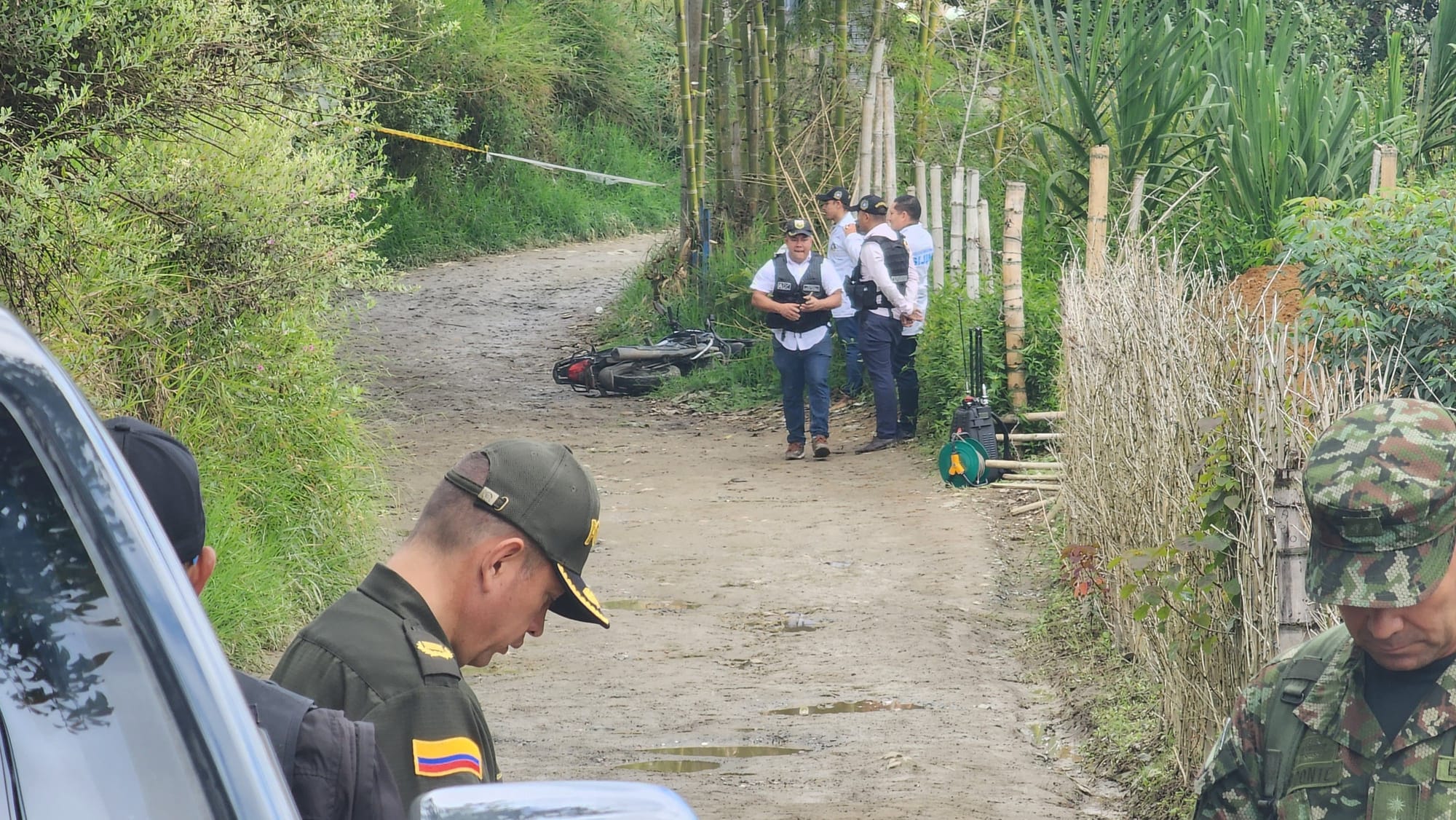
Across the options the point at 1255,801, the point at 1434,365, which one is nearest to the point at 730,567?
the point at 1434,365

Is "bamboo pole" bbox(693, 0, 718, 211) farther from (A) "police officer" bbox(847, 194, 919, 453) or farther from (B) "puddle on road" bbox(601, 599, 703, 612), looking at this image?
(B) "puddle on road" bbox(601, 599, 703, 612)

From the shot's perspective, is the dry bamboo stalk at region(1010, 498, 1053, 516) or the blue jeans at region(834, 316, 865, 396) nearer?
the dry bamboo stalk at region(1010, 498, 1053, 516)

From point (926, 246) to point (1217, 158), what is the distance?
2284 mm

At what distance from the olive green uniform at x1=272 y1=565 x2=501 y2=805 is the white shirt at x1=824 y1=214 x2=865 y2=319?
34.0 ft

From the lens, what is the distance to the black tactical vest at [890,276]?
1159 cm

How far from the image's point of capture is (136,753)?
3.71ft

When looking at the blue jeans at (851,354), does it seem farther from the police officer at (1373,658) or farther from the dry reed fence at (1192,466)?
the police officer at (1373,658)

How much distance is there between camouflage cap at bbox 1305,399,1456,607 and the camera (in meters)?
2.06

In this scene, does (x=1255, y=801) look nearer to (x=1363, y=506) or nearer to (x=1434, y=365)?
(x=1363, y=506)

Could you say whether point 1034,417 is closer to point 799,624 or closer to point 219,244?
point 799,624

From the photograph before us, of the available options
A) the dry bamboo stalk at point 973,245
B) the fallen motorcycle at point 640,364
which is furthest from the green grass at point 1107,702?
the fallen motorcycle at point 640,364

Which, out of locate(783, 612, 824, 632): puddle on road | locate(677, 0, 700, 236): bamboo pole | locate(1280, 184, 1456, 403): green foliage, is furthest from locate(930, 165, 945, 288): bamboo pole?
locate(1280, 184, 1456, 403): green foliage

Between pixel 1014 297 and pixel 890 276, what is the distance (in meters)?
1.10

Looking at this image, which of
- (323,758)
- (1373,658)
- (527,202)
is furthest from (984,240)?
(527,202)
